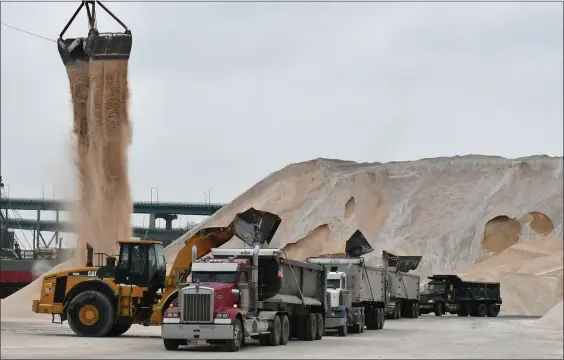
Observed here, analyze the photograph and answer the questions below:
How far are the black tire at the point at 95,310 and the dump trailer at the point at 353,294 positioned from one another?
7.28 m

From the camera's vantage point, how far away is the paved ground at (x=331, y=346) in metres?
23.7

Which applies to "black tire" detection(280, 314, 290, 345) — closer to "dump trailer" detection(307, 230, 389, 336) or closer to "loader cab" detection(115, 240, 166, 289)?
"loader cab" detection(115, 240, 166, 289)

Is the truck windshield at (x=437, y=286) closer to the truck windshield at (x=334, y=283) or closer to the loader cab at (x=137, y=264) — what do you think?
the truck windshield at (x=334, y=283)

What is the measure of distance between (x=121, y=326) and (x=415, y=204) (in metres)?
58.0

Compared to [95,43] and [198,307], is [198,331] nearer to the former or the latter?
[198,307]

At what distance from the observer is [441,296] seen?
5697cm

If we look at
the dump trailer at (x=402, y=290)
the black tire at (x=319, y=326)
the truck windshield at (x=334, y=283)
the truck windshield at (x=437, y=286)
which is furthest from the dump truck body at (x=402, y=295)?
the black tire at (x=319, y=326)

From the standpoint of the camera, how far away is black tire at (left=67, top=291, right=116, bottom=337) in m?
30.5

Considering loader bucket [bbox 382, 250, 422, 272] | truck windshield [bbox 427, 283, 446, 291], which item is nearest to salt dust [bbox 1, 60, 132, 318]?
loader bucket [bbox 382, 250, 422, 272]

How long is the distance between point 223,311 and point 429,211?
62649mm

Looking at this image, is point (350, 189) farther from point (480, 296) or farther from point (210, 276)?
point (210, 276)

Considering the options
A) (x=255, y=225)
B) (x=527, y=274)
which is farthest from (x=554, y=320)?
(x=527, y=274)

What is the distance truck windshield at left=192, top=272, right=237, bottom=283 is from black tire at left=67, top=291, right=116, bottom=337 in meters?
5.33

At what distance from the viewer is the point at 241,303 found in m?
25.7
